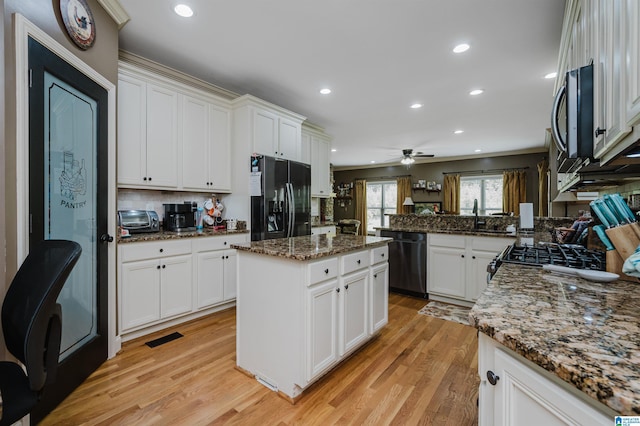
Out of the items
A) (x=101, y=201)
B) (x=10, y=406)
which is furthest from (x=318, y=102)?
(x=10, y=406)

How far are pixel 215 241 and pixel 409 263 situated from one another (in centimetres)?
248

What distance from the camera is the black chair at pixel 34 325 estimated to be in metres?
0.98

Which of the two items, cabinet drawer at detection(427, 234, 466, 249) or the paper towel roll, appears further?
cabinet drawer at detection(427, 234, 466, 249)

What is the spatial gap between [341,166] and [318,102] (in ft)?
19.7

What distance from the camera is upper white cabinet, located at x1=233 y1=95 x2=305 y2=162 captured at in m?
3.38

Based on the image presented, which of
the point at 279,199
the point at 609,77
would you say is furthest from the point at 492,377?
the point at 279,199

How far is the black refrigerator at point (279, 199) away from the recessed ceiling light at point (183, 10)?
1.46 metres

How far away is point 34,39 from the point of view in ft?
4.85

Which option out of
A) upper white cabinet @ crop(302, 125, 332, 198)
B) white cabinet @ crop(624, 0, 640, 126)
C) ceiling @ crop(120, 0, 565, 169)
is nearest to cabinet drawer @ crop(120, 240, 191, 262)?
ceiling @ crop(120, 0, 565, 169)

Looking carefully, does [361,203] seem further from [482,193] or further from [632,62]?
[632,62]

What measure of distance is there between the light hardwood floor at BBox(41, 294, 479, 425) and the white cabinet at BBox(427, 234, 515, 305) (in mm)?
1027

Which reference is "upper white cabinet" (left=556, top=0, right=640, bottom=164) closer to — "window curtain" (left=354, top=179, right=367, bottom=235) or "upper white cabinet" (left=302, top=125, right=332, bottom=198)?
"upper white cabinet" (left=302, top=125, right=332, bottom=198)

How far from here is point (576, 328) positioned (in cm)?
73

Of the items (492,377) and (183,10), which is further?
(183,10)
